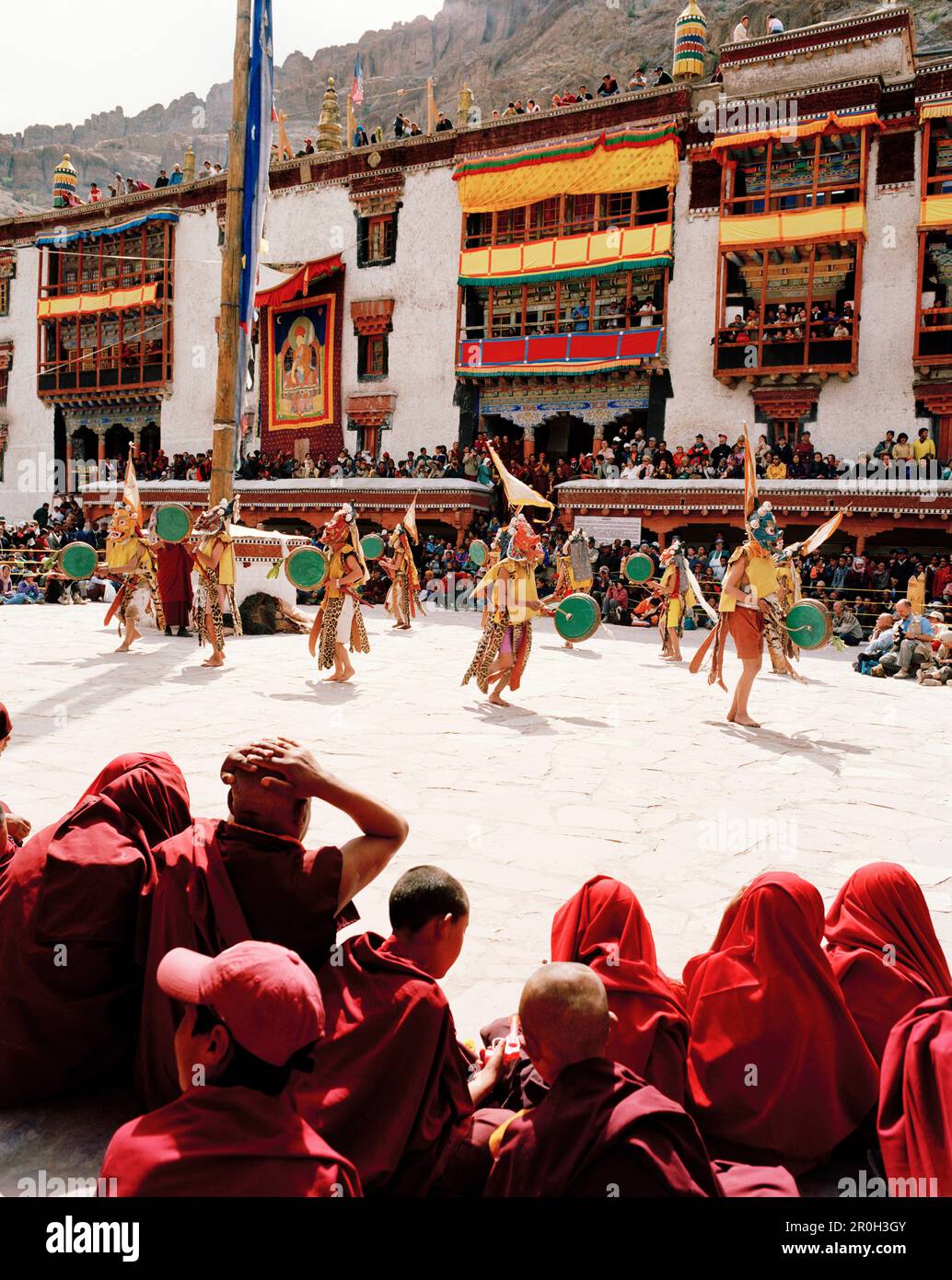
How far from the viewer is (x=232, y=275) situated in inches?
480

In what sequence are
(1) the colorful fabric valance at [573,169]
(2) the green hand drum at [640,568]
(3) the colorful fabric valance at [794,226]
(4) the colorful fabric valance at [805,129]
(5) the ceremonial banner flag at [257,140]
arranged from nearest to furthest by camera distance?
(5) the ceremonial banner flag at [257,140]
(2) the green hand drum at [640,568]
(4) the colorful fabric valance at [805,129]
(3) the colorful fabric valance at [794,226]
(1) the colorful fabric valance at [573,169]

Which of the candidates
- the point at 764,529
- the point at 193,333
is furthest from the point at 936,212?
the point at 193,333

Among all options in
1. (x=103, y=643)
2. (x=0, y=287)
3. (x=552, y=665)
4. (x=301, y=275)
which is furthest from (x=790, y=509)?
(x=0, y=287)

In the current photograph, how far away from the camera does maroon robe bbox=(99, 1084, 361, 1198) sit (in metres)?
1.60

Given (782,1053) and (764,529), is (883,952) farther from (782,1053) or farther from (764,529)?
(764,529)

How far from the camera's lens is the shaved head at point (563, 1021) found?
Answer: 1809 millimetres

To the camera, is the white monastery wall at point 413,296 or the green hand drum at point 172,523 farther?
the white monastery wall at point 413,296

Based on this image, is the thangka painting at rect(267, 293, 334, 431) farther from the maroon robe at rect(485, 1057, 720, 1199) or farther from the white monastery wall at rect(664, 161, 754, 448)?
the maroon robe at rect(485, 1057, 720, 1199)

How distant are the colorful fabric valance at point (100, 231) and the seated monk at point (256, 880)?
107 feet

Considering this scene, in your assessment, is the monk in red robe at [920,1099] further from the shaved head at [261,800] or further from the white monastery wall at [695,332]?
the white monastery wall at [695,332]

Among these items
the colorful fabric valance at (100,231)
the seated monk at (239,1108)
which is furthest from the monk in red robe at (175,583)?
the colorful fabric valance at (100,231)

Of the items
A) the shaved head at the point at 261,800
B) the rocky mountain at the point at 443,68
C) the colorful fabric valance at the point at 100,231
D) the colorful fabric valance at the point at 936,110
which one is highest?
the rocky mountain at the point at 443,68

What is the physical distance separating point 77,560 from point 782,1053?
11109mm

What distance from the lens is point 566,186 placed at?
979 inches
